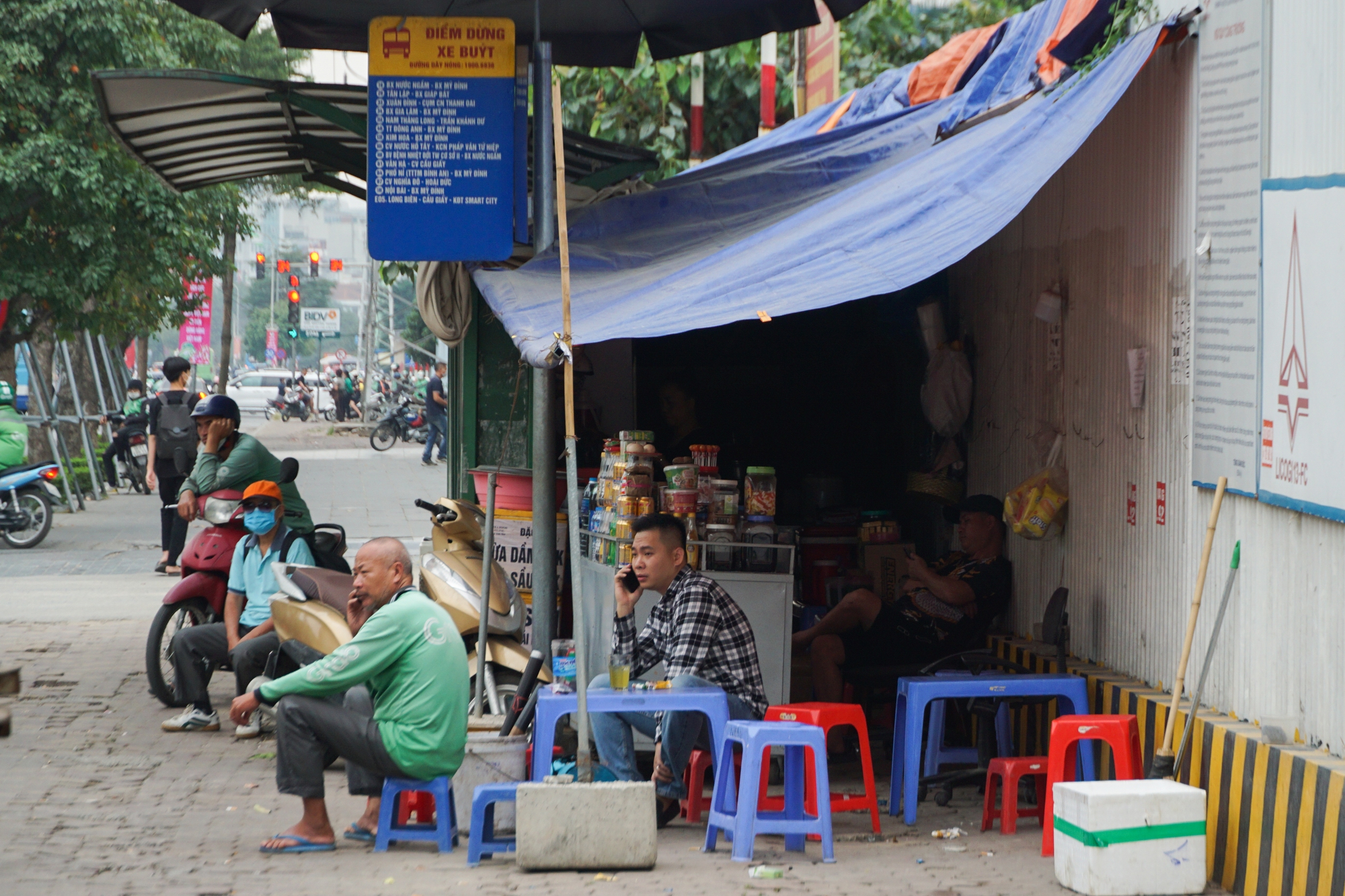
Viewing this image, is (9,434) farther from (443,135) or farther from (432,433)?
(432,433)

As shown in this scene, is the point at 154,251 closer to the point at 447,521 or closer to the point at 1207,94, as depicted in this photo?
the point at 447,521

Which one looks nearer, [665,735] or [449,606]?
[665,735]

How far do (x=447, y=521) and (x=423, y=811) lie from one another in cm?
196

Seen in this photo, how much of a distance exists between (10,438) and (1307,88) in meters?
11.5

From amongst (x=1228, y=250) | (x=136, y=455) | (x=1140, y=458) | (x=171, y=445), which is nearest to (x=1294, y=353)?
(x=1228, y=250)

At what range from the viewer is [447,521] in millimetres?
7211

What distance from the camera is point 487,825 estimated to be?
17.0 ft

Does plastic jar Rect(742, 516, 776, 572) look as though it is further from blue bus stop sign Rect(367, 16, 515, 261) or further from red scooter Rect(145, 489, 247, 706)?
red scooter Rect(145, 489, 247, 706)

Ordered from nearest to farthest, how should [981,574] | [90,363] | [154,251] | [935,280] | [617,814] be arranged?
[617,814]
[981,574]
[935,280]
[154,251]
[90,363]

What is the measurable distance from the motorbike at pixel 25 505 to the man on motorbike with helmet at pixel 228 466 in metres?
7.62

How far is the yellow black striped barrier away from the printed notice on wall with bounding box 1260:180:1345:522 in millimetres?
771

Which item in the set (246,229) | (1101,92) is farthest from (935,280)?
(246,229)

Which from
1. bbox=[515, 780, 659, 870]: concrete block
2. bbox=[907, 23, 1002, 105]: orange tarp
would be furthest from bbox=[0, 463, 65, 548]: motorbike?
bbox=[515, 780, 659, 870]: concrete block

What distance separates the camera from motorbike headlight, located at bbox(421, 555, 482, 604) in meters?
6.87
